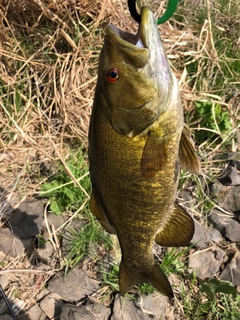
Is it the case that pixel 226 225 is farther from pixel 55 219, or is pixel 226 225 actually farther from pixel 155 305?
pixel 55 219

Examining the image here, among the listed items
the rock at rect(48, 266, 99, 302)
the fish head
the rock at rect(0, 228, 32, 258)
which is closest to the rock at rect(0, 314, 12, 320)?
the rock at rect(48, 266, 99, 302)

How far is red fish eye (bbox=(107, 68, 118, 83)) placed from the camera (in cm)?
138

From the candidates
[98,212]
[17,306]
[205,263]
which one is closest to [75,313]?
[17,306]

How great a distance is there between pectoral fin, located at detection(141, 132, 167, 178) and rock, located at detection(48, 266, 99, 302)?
5.87 feet

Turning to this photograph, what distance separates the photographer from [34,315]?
2.87 meters

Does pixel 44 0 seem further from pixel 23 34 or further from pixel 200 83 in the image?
pixel 200 83

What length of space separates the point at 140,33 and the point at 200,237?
8.11 ft

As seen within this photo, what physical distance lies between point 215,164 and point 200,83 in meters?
0.97

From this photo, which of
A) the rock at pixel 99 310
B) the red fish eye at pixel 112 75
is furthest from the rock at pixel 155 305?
the red fish eye at pixel 112 75

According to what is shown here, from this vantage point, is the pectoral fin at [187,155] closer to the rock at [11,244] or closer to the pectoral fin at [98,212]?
the pectoral fin at [98,212]

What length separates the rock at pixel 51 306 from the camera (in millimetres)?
2890

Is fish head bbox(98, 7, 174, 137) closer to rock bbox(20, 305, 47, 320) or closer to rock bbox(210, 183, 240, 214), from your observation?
rock bbox(20, 305, 47, 320)

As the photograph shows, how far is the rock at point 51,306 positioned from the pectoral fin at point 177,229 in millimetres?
1413

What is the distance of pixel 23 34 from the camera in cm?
404
